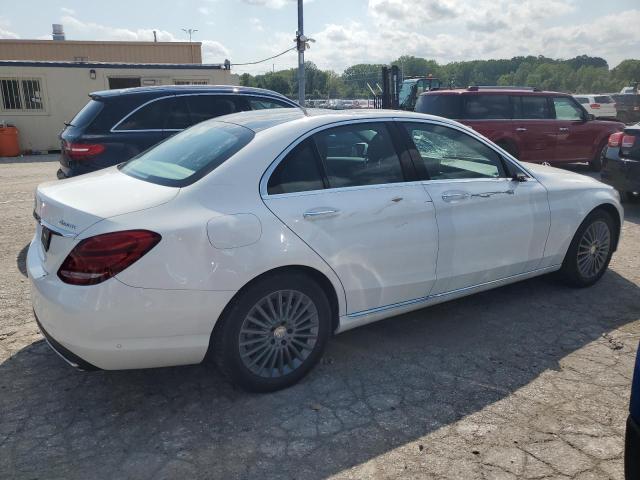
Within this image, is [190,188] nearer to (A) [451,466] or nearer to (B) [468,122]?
(A) [451,466]

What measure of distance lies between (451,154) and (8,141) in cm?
1665

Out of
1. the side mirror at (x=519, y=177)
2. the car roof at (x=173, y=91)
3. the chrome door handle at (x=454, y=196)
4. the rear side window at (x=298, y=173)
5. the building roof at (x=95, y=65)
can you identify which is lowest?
the chrome door handle at (x=454, y=196)

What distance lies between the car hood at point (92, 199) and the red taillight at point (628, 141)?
7.14 m

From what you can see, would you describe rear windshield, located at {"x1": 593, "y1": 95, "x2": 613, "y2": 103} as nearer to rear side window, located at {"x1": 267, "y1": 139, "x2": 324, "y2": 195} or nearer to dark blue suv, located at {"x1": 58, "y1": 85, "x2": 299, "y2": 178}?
dark blue suv, located at {"x1": 58, "y1": 85, "x2": 299, "y2": 178}

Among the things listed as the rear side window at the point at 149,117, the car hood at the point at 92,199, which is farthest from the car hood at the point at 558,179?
the rear side window at the point at 149,117

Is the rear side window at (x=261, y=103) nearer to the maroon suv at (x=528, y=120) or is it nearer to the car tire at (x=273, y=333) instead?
the maroon suv at (x=528, y=120)

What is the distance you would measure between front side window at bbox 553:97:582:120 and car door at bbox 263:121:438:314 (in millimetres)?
8801

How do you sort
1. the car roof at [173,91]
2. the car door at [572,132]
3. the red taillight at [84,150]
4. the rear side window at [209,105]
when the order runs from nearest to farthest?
the red taillight at [84,150], the car roof at [173,91], the rear side window at [209,105], the car door at [572,132]

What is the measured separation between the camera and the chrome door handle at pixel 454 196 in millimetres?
3797

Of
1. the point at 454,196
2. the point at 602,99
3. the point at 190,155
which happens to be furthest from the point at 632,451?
the point at 602,99

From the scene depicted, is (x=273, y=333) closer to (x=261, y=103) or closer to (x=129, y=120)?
(x=129, y=120)

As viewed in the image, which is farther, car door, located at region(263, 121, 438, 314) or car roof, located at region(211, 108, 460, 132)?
car roof, located at region(211, 108, 460, 132)

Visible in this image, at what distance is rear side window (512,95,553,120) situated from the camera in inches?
422

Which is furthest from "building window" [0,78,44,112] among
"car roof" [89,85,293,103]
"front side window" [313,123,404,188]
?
"front side window" [313,123,404,188]
